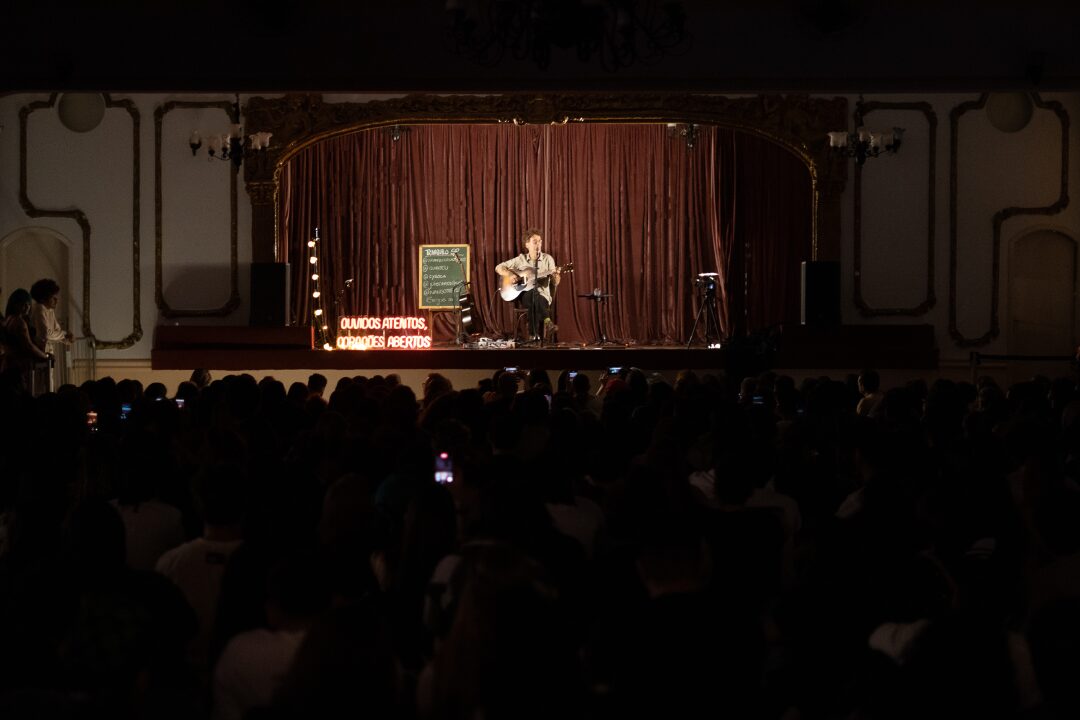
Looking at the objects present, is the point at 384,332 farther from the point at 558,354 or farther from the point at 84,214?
the point at 84,214

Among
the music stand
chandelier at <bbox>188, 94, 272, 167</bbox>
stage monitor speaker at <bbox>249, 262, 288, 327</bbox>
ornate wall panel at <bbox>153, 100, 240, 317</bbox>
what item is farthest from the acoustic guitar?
chandelier at <bbox>188, 94, 272, 167</bbox>

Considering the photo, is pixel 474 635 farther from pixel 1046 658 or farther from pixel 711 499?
pixel 711 499

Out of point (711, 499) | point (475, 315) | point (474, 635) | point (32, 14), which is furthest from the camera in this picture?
point (475, 315)

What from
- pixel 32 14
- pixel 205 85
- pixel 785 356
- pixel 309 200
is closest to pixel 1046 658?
pixel 205 85

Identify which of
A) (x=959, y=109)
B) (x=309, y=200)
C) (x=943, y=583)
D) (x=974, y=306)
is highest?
(x=959, y=109)

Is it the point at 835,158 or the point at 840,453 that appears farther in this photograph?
the point at 835,158

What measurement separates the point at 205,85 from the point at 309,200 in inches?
292

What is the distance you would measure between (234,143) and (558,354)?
13.9 ft

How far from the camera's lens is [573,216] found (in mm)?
17141

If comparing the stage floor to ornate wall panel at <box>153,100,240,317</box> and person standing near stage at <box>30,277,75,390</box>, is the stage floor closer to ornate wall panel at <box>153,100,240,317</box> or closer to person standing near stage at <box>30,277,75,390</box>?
ornate wall panel at <box>153,100,240,317</box>

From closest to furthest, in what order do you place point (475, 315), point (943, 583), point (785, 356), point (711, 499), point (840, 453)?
point (943, 583), point (711, 499), point (840, 453), point (785, 356), point (475, 315)

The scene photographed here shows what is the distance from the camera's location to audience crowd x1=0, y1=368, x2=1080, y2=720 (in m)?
2.14

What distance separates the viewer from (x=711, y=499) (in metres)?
4.51

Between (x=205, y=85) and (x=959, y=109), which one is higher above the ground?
(x=959, y=109)
